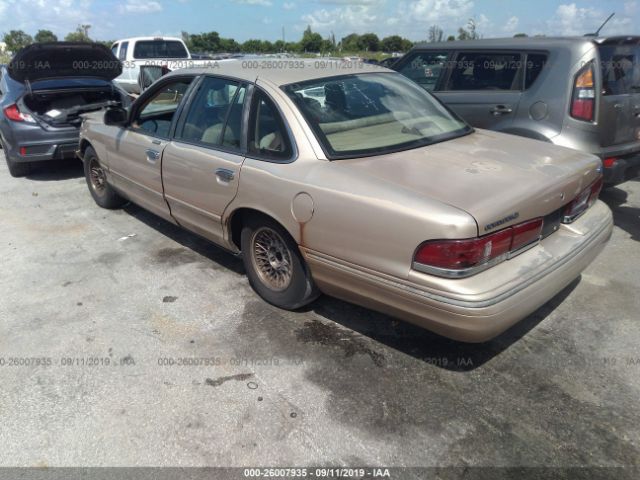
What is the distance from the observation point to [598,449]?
2.35 meters

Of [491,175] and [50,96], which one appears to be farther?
[50,96]

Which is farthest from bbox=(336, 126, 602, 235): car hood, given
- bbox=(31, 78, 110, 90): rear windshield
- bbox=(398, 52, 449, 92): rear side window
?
bbox=(31, 78, 110, 90): rear windshield

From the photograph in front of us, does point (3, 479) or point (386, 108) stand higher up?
→ point (386, 108)

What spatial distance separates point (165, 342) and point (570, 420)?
92.7 inches

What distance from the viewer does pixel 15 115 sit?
6.62 m

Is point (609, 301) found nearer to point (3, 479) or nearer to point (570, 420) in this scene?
point (570, 420)

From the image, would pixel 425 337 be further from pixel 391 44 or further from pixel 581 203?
pixel 391 44

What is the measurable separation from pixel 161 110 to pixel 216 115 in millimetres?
1379

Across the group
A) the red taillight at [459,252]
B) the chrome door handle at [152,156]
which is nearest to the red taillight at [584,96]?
the red taillight at [459,252]

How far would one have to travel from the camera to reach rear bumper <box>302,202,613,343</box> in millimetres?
2406

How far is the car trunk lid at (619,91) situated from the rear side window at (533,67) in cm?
47

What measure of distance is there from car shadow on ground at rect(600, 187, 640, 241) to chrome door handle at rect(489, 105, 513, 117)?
1.55 m

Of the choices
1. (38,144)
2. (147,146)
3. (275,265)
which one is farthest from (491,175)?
(38,144)

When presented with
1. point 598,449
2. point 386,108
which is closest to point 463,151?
point 386,108
